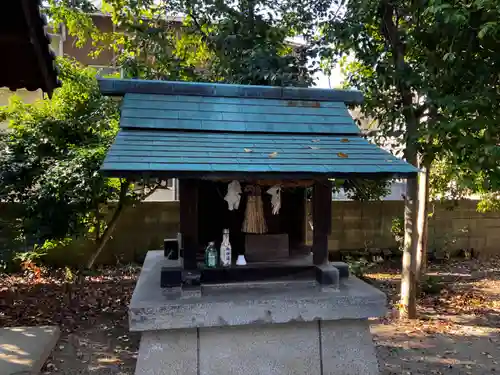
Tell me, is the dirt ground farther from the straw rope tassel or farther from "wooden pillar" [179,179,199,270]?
the straw rope tassel

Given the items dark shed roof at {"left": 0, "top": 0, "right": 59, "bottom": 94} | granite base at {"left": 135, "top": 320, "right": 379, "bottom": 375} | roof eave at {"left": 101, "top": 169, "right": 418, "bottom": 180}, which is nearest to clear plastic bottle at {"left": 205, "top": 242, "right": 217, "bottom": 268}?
granite base at {"left": 135, "top": 320, "right": 379, "bottom": 375}

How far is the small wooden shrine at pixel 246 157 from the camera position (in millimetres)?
3850

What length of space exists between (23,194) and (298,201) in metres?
4.60

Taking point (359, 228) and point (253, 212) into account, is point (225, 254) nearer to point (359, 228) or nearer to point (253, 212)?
point (253, 212)

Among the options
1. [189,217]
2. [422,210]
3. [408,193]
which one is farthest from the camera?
[422,210]

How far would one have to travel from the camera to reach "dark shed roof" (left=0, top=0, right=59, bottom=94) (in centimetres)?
322

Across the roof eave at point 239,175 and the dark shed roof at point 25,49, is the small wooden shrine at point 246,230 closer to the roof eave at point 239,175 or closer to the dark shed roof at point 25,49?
the roof eave at point 239,175

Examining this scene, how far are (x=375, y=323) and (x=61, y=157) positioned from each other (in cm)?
561

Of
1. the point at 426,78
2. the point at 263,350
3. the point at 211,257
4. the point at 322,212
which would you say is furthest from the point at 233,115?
the point at 426,78

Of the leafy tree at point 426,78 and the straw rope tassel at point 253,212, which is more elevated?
the leafy tree at point 426,78

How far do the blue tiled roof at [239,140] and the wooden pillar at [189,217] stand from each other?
377 millimetres

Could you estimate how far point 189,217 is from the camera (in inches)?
164

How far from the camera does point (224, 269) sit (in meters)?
4.40

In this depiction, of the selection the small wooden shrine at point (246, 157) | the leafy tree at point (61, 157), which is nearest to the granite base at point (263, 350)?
the small wooden shrine at point (246, 157)
